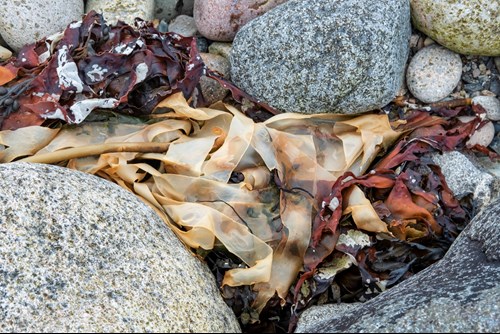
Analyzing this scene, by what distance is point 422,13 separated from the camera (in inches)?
128

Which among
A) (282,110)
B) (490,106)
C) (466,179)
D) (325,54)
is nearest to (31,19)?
(282,110)

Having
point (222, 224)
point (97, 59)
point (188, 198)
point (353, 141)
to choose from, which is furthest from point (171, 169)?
point (353, 141)

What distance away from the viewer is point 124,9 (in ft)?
11.5

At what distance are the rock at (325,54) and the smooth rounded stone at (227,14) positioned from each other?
225 millimetres

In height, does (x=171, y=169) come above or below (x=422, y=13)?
below

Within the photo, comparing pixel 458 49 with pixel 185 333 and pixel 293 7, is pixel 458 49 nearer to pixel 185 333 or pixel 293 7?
pixel 293 7

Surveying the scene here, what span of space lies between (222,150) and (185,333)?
103cm

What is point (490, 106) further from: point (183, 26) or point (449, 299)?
point (183, 26)

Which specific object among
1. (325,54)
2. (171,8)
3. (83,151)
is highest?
(325,54)

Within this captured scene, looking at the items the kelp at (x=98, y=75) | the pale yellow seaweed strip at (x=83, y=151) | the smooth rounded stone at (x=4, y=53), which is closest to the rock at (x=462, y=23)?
the kelp at (x=98, y=75)

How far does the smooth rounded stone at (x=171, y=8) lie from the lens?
12.3 ft

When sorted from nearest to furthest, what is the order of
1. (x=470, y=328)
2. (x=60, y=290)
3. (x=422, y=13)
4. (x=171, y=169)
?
(x=470, y=328) → (x=60, y=290) → (x=171, y=169) → (x=422, y=13)

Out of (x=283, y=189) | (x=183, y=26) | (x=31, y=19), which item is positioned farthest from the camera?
(x=183, y=26)

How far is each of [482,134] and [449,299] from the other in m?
1.51
